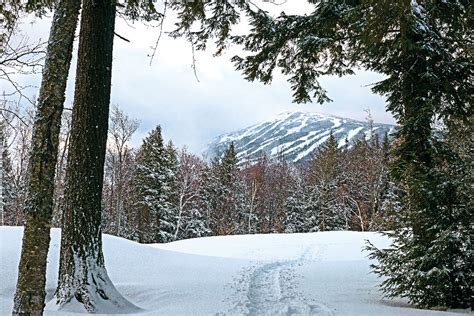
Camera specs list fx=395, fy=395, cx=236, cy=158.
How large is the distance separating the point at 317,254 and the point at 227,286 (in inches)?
365

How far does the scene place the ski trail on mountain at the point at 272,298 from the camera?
498 cm

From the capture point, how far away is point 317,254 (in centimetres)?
1524

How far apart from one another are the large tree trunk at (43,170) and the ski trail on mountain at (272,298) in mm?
2597

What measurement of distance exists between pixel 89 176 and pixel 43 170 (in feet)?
7.47

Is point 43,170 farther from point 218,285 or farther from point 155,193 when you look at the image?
point 155,193

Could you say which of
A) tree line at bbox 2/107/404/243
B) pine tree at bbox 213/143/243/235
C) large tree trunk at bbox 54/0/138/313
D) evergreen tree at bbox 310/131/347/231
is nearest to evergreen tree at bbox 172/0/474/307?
large tree trunk at bbox 54/0/138/313

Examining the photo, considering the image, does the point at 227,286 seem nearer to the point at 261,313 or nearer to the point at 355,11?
the point at 261,313

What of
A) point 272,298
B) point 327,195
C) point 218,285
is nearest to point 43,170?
point 272,298

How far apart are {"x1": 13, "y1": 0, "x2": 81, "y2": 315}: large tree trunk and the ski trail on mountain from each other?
2597 mm

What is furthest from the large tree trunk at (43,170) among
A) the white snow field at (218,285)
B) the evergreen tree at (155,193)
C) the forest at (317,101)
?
the evergreen tree at (155,193)

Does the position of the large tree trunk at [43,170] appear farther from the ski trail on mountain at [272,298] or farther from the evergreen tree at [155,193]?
the evergreen tree at [155,193]

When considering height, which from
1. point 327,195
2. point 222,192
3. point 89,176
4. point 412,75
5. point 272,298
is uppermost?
point 222,192

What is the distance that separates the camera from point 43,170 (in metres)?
2.79

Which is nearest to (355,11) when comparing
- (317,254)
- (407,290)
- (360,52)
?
(360,52)
